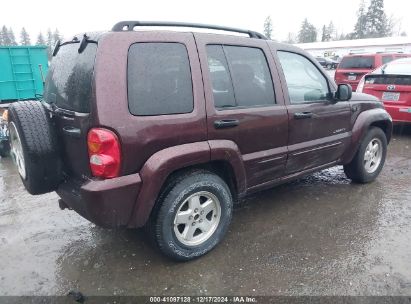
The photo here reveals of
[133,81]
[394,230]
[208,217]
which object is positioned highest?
[133,81]

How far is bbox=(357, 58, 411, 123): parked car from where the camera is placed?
267 inches

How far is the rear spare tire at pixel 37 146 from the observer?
8.61ft

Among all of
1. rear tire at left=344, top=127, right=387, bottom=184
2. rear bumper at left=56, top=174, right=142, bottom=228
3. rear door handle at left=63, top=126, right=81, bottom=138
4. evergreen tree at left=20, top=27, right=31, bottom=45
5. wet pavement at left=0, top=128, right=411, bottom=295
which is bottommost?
wet pavement at left=0, top=128, right=411, bottom=295

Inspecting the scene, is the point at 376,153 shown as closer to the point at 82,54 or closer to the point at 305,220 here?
the point at 305,220

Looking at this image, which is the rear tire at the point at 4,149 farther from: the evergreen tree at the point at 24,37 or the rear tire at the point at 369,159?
the evergreen tree at the point at 24,37

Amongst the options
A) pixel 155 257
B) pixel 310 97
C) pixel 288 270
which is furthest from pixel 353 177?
pixel 155 257

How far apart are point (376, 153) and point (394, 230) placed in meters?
1.58

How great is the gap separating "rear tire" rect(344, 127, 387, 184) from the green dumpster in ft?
33.4

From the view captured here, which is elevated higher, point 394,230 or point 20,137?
point 20,137

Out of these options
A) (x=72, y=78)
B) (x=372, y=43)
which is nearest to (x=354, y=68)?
(x=72, y=78)

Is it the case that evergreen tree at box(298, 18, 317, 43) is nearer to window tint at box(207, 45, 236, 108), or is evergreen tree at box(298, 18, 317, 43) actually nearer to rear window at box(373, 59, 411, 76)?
rear window at box(373, 59, 411, 76)

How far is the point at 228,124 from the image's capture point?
2.96m

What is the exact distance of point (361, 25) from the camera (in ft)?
245

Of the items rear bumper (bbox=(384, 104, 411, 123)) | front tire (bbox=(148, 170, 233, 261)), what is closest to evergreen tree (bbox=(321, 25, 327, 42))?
rear bumper (bbox=(384, 104, 411, 123))
